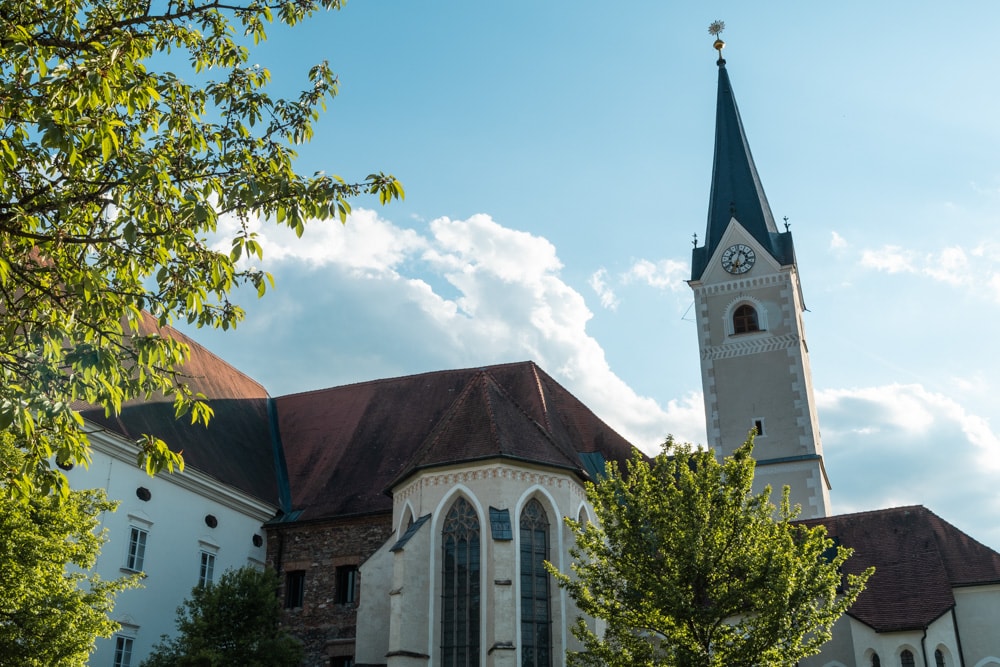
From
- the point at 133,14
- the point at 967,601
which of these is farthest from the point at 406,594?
the point at 133,14

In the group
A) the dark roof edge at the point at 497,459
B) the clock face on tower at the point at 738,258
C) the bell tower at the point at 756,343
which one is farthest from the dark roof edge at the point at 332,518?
the clock face on tower at the point at 738,258

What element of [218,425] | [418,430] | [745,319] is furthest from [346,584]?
[745,319]

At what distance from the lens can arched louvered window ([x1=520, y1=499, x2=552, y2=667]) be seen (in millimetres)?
21391

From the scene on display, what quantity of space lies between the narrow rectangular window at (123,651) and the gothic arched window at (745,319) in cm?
2391

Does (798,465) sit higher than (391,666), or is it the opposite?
(798,465)

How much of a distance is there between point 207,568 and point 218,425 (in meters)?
4.90

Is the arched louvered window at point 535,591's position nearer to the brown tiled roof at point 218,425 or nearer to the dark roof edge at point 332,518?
the dark roof edge at point 332,518

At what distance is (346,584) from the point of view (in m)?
27.4

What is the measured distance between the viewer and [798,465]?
33.6 meters

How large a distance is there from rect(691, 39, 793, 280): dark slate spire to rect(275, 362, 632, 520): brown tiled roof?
41.0 ft

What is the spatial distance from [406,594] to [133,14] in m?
15.4

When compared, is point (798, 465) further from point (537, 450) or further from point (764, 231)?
point (537, 450)

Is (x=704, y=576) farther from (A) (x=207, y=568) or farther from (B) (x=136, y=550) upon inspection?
(A) (x=207, y=568)

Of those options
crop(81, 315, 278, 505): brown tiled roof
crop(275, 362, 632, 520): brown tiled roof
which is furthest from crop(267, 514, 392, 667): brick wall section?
crop(81, 315, 278, 505): brown tiled roof
